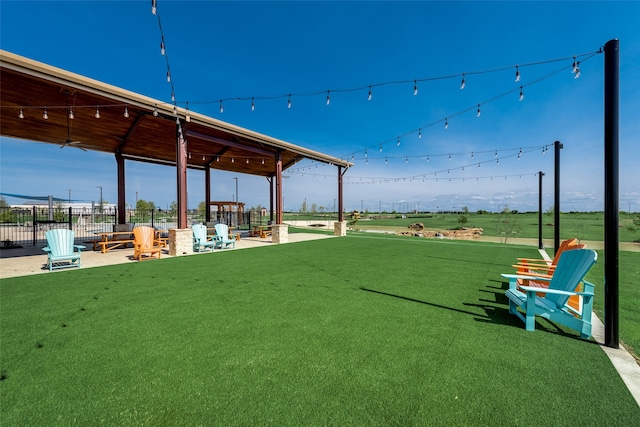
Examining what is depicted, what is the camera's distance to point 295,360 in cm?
236

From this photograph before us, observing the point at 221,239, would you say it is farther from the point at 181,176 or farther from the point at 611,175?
the point at 611,175

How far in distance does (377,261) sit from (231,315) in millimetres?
4751

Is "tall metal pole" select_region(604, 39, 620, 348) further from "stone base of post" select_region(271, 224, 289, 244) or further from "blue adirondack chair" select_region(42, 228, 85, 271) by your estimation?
"stone base of post" select_region(271, 224, 289, 244)

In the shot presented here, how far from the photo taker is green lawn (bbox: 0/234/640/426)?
1.76m

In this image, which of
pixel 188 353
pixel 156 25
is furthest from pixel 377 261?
pixel 156 25

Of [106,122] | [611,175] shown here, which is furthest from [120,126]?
[611,175]

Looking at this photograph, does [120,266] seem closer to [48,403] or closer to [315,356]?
[48,403]

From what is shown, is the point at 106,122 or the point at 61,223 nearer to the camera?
the point at 106,122

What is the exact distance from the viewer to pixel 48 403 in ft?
6.01

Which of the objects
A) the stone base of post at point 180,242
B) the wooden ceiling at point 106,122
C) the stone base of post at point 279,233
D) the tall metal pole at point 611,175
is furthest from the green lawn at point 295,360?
the stone base of post at point 279,233

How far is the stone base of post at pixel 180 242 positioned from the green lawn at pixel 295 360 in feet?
12.9

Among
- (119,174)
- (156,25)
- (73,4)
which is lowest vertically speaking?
(119,174)

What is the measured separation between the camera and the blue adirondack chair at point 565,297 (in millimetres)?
2781

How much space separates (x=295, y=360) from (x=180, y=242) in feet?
25.1
